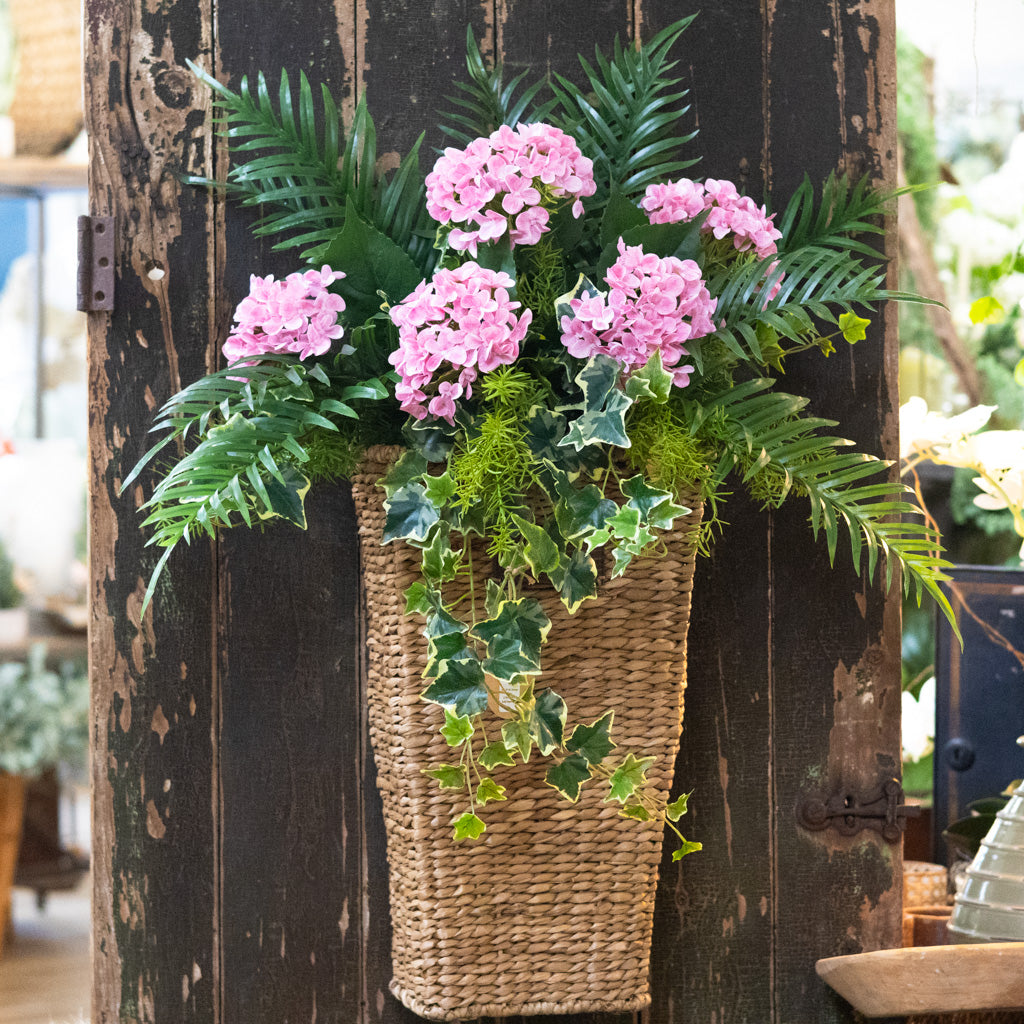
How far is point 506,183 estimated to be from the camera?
88 centimetres

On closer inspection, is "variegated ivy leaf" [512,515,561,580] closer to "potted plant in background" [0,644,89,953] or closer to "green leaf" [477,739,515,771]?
"green leaf" [477,739,515,771]

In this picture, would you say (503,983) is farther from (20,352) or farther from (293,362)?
(20,352)

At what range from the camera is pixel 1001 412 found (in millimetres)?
2662

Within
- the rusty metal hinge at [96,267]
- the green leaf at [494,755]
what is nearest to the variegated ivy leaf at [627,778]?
the green leaf at [494,755]

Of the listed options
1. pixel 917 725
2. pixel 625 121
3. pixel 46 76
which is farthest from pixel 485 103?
pixel 46 76

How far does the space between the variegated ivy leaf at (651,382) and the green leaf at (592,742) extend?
11.5 inches

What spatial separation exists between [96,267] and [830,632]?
953 millimetres

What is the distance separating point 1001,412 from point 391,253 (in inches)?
87.4

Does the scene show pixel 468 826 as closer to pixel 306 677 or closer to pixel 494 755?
pixel 494 755

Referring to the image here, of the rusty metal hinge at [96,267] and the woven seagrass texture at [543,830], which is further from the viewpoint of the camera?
the rusty metal hinge at [96,267]

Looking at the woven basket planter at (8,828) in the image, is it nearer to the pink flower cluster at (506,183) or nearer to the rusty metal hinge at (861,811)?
the rusty metal hinge at (861,811)

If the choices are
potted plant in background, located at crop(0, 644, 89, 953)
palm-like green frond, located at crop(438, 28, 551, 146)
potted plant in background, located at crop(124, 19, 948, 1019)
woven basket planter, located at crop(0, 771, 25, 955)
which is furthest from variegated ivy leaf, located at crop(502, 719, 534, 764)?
woven basket planter, located at crop(0, 771, 25, 955)

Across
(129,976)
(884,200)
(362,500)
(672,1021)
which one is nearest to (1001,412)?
(884,200)

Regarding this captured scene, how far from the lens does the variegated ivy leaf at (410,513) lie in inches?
35.0
